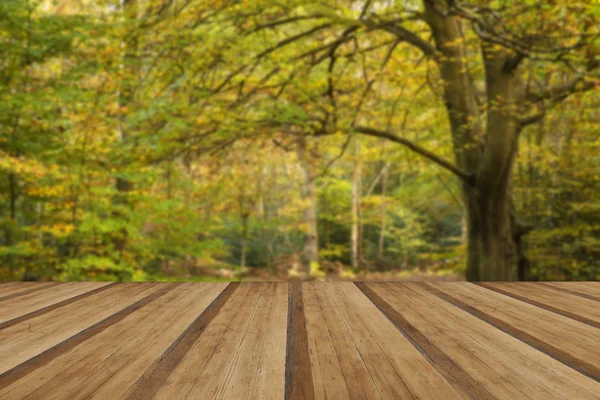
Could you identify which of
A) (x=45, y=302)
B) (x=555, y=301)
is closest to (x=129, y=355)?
(x=45, y=302)

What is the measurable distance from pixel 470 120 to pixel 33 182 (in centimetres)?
507

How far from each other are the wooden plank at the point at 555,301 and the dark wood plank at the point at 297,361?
1.09 metres

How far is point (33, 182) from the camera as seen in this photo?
4.57 meters

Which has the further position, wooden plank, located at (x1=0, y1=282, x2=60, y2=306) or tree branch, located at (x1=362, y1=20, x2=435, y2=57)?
tree branch, located at (x1=362, y1=20, x2=435, y2=57)

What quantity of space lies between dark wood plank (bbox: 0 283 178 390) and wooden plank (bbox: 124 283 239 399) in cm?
31

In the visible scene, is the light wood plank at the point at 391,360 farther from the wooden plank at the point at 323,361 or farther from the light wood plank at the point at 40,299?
the light wood plank at the point at 40,299

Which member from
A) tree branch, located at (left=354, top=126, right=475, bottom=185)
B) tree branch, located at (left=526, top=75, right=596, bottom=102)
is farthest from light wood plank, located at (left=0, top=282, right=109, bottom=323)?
tree branch, located at (left=526, top=75, right=596, bottom=102)

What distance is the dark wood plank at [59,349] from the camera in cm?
106

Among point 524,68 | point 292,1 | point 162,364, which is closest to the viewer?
point 162,364

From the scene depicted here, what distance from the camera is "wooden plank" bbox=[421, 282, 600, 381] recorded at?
121cm

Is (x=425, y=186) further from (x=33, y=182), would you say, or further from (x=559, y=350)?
(x=559, y=350)

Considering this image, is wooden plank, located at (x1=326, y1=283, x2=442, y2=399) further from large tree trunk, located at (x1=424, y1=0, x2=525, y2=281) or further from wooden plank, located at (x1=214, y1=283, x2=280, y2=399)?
large tree trunk, located at (x1=424, y1=0, x2=525, y2=281)

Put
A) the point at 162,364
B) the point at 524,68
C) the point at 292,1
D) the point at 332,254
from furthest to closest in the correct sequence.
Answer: the point at 332,254, the point at 524,68, the point at 292,1, the point at 162,364

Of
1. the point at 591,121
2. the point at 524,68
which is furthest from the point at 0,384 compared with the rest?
the point at 591,121
